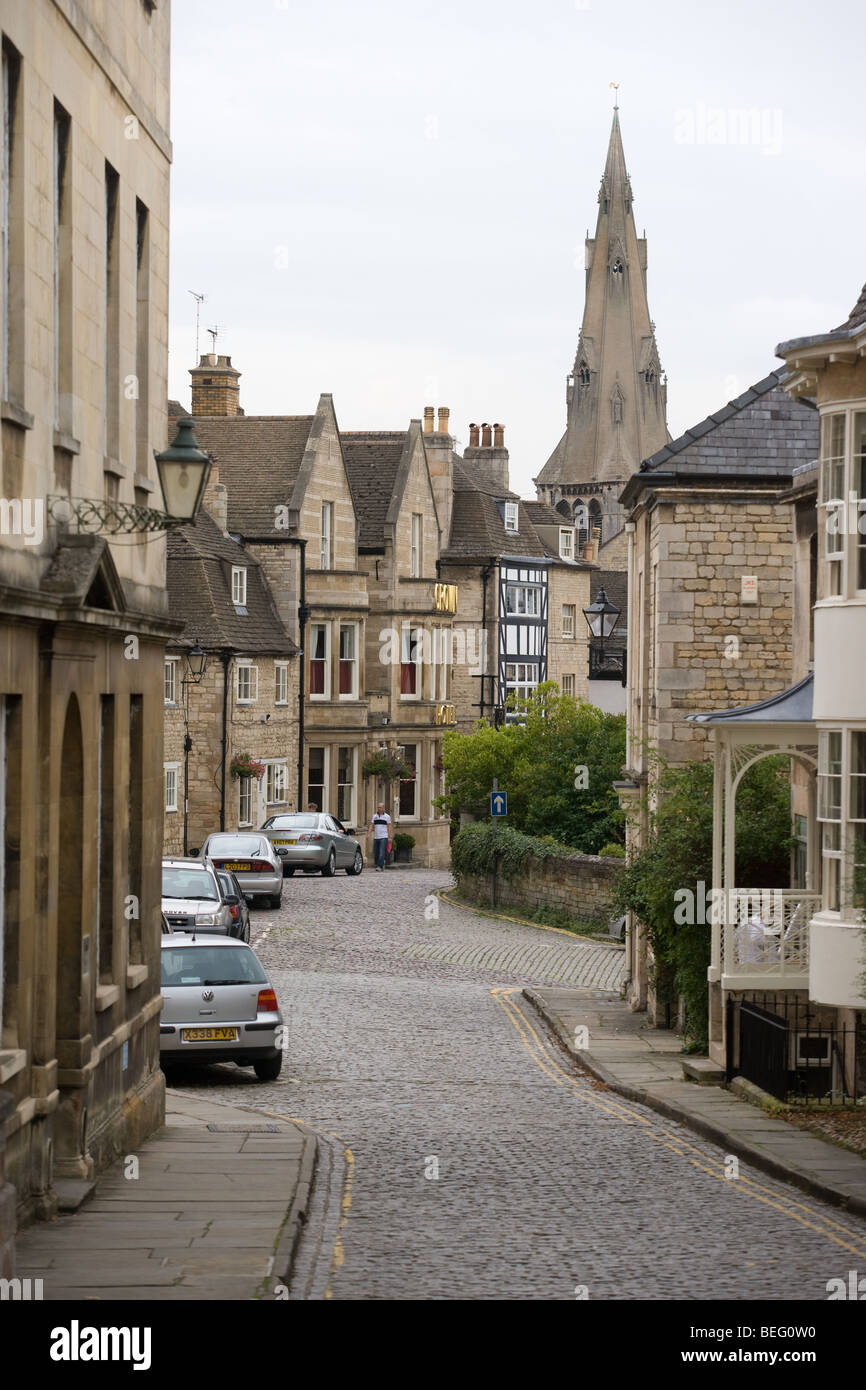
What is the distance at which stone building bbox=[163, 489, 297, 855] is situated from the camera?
45344 millimetres

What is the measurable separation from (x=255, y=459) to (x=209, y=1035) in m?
38.3

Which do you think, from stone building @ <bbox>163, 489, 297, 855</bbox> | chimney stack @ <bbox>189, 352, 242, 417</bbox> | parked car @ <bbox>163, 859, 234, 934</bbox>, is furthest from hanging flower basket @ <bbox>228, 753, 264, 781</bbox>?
parked car @ <bbox>163, 859, 234, 934</bbox>

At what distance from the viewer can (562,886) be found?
38812mm

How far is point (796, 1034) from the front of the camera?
19.8 metres

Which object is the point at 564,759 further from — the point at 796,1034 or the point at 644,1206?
the point at 644,1206

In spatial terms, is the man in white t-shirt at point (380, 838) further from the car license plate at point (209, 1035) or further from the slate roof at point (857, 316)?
the slate roof at point (857, 316)

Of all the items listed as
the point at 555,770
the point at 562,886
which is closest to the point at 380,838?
the point at 555,770

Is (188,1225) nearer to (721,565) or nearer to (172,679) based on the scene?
(721,565)

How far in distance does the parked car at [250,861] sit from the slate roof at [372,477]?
2232 cm

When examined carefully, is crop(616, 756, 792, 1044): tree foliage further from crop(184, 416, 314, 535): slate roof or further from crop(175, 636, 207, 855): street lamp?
crop(184, 416, 314, 535): slate roof

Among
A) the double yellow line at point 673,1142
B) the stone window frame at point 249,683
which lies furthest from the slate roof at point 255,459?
the double yellow line at point 673,1142

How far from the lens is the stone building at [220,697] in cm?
4534

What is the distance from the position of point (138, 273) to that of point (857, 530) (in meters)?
6.72

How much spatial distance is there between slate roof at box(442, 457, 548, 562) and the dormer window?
58.3ft
